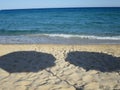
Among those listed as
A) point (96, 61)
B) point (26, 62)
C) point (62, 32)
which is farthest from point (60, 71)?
point (62, 32)

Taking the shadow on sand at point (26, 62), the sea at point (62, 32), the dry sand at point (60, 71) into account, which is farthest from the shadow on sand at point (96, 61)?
the sea at point (62, 32)

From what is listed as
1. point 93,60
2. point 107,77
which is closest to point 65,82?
point 107,77

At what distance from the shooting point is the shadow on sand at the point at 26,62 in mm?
7321

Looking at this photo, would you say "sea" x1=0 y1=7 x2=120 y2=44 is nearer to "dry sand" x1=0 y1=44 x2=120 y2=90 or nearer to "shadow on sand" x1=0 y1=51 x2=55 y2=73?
"shadow on sand" x1=0 y1=51 x2=55 y2=73

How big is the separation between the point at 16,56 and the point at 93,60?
325 centimetres

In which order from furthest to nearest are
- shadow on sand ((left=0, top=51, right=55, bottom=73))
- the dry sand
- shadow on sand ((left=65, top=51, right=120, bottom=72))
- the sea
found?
the sea < shadow on sand ((left=65, top=51, right=120, bottom=72)) < shadow on sand ((left=0, top=51, right=55, bottom=73)) < the dry sand

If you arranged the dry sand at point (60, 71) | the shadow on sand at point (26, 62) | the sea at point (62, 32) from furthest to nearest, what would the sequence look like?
1. the sea at point (62, 32)
2. the shadow on sand at point (26, 62)
3. the dry sand at point (60, 71)

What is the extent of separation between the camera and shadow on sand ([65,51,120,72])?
24.5 feet

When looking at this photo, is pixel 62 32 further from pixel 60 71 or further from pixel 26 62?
pixel 60 71

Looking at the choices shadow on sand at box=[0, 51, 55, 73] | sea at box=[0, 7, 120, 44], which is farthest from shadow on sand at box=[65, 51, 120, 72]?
sea at box=[0, 7, 120, 44]

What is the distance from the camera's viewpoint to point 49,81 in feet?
20.7

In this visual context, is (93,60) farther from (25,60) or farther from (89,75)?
(25,60)

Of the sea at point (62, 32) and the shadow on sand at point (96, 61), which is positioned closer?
the shadow on sand at point (96, 61)

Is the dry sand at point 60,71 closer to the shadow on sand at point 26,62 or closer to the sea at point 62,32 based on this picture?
the shadow on sand at point 26,62
